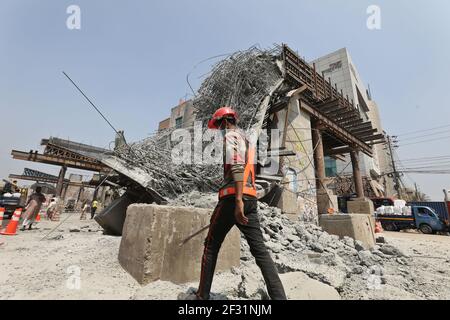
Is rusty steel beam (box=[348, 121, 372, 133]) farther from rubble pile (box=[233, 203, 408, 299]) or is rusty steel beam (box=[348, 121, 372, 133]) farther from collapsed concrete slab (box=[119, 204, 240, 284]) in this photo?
collapsed concrete slab (box=[119, 204, 240, 284])

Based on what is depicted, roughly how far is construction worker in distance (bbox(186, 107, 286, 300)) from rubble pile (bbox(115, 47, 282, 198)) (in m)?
3.08

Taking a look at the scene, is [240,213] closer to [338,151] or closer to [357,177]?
[357,177]

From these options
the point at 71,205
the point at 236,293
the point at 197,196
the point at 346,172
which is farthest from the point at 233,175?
the point at 71,205

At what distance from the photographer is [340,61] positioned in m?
32.7

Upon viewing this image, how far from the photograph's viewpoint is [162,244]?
2.57 m

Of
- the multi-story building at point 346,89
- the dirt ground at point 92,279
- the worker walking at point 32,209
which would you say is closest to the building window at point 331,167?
the multi-story building at point 346,89

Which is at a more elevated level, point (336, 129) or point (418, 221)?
point (336, 129)

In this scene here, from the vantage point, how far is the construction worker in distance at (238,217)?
204cm

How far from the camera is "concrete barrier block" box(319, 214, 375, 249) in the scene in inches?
202

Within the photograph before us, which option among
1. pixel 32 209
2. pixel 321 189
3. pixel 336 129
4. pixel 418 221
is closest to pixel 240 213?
pixel 321 189

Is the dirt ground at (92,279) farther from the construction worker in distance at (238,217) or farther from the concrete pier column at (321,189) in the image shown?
the concrete pier column at (321,189)

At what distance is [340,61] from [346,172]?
16.7 m

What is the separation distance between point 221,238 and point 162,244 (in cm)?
78

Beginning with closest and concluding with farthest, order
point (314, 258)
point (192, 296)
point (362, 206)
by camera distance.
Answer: point (192, 296) → point (314, 258) → point (362, 206)
